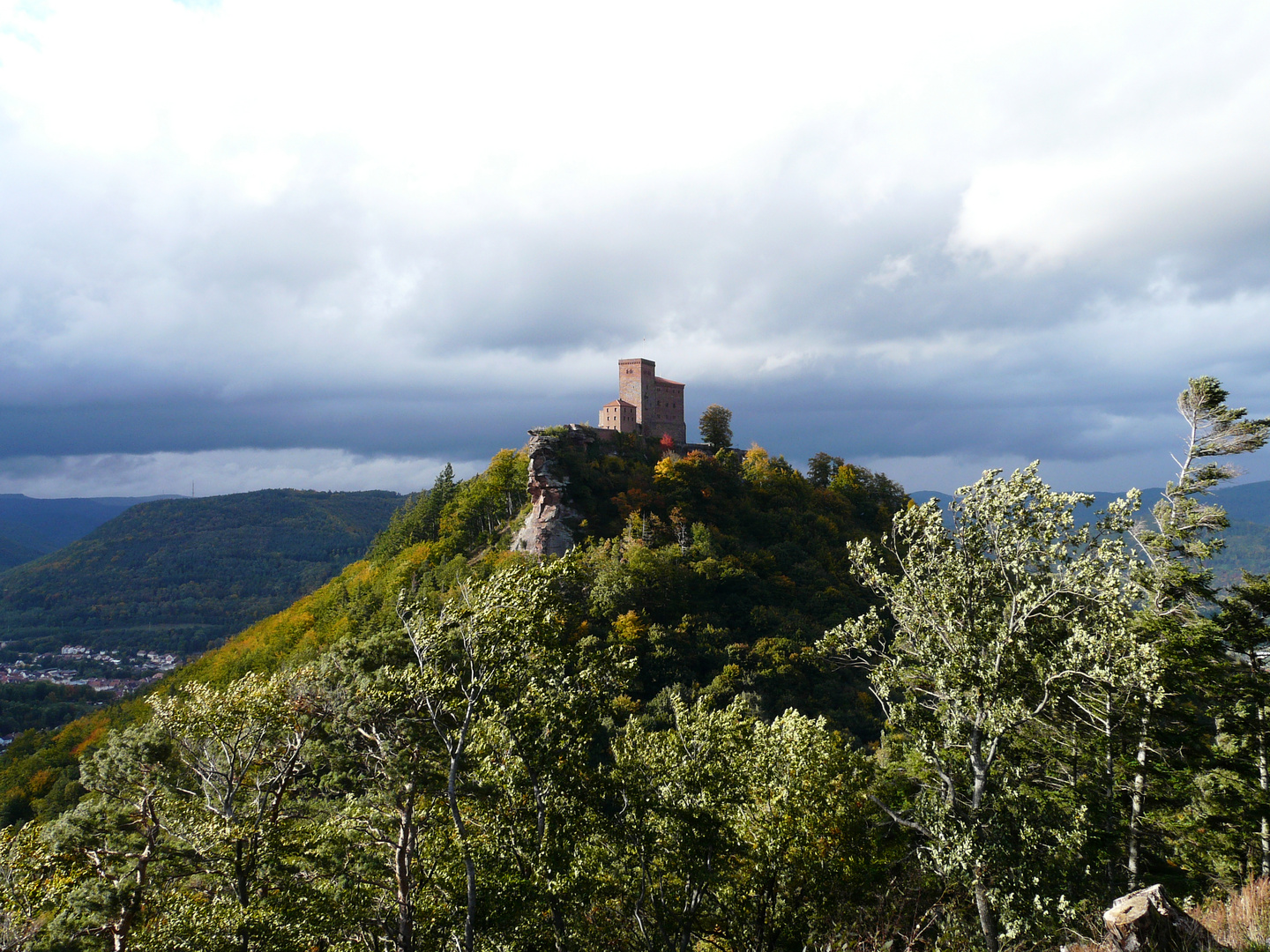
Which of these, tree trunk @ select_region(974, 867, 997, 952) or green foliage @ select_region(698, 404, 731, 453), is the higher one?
green foliage @ select_region(698, 404, 731, 453)

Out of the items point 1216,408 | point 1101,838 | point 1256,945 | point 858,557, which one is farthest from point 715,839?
point 1216,408

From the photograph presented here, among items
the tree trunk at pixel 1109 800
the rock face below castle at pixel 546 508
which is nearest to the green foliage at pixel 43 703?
the rock face below castle at pixel 546 508

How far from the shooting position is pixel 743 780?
15852 millimetres

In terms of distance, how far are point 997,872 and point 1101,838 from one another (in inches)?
259

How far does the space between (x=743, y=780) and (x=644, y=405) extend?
248ft

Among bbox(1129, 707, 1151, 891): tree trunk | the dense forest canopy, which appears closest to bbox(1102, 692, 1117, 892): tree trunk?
the dense forest canopy

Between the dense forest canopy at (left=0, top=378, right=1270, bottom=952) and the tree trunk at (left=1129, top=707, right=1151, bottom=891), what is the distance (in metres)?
0.08

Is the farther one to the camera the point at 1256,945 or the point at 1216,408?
the point at 1216,408

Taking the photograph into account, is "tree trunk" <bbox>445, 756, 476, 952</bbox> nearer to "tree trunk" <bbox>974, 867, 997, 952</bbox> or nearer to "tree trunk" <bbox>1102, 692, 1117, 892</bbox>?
"tree trunk" <bbox>974, 867, 997, 952</bbox>

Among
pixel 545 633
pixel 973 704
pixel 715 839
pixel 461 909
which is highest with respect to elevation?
pixel 545 633

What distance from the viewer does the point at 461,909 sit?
14.2 m

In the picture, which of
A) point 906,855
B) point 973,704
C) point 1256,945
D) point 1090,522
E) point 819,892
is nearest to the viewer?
point 1256,945

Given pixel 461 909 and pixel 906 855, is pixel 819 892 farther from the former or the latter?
pixel 461 909

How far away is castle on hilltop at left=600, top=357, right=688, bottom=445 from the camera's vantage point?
88.6 metres
